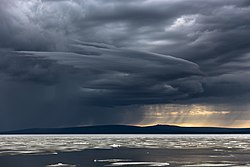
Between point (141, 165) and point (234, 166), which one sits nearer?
point (234, 166)

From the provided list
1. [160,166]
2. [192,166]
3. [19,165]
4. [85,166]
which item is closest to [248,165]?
[192,166]

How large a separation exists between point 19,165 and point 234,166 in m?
12.6

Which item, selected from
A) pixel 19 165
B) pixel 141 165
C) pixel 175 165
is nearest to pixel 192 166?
pixel 175 165

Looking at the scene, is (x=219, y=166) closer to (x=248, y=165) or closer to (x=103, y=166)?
(x=248, y=165)

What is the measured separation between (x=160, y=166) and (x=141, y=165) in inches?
59.5

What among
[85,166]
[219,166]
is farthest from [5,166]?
[219,166]

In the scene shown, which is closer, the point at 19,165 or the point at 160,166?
the point at 160,166

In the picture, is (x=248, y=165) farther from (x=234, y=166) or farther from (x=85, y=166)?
(x=85, y=166)

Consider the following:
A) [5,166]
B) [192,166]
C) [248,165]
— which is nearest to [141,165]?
[192,166]

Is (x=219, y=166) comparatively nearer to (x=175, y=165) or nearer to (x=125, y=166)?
(x=175, y=165)

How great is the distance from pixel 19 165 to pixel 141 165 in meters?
7.36

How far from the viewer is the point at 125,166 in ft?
75.5

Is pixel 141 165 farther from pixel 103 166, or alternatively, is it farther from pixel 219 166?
pixel 219 166

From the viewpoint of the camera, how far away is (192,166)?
73.5 feet
